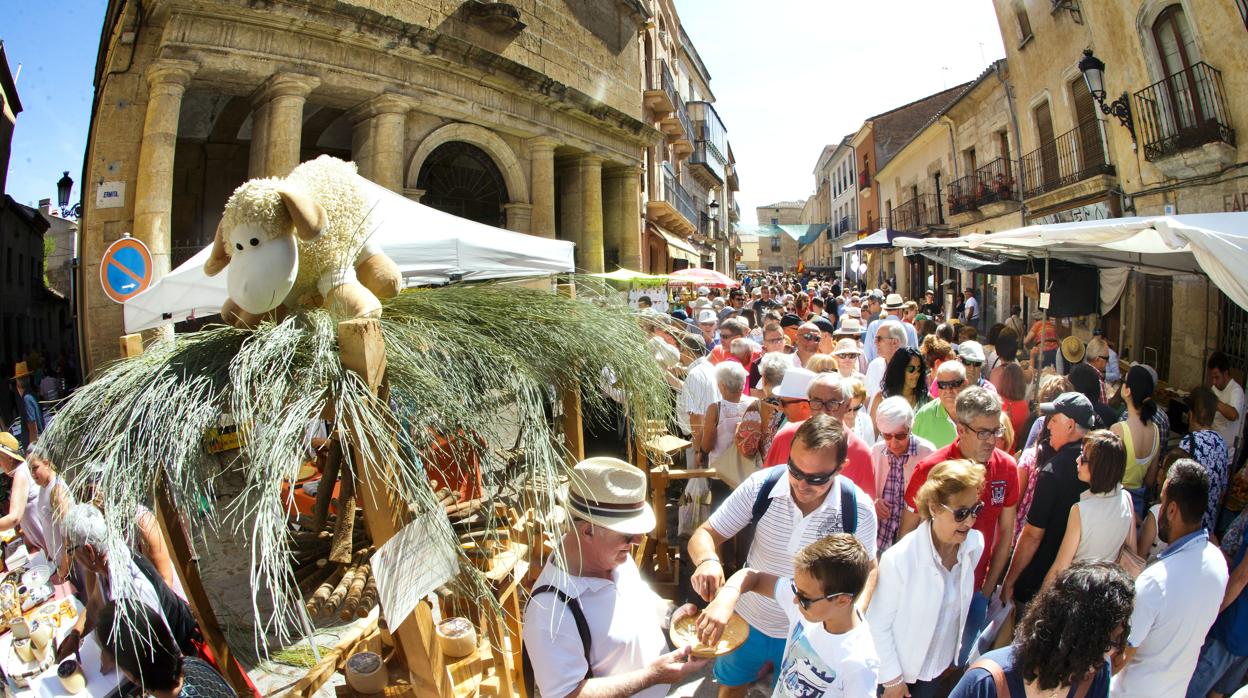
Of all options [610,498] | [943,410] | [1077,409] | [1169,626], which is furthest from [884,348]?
[610,498]

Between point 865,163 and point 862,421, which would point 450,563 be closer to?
point 862,421

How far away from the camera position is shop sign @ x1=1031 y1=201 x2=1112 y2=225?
12.1 metres

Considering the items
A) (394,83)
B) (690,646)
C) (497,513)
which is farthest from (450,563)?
(394,83)

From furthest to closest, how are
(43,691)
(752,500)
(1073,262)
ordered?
1. (1073,262)
2. (43,691)
3. (752,500)

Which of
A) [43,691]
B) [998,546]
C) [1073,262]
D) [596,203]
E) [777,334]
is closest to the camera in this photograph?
[43,691]

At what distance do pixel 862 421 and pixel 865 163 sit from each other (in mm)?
35035

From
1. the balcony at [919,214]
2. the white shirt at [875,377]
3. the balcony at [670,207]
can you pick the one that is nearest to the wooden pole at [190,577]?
the white shirt at [875,377]

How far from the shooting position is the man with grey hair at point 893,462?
356 cm

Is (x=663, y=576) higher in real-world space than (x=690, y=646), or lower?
lower

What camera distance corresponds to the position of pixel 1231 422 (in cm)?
512

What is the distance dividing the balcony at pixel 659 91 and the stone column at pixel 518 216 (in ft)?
36.7

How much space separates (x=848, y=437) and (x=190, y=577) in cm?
275

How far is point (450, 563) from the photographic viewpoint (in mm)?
1681

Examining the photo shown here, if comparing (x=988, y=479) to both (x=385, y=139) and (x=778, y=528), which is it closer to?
(x=778, y=528)
